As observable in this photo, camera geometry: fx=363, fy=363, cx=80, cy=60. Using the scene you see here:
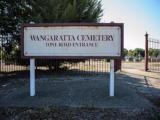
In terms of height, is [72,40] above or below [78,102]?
above

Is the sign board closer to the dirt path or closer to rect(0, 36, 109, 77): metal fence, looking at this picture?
the dirt path

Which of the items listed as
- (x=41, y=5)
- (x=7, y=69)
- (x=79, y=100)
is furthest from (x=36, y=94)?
(x=7, y=69)

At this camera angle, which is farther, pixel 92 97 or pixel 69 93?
pixel 69 93

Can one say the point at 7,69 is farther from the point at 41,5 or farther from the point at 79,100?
the point at 79,100

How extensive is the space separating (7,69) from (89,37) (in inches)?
394

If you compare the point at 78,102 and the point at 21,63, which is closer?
the point at 78,102

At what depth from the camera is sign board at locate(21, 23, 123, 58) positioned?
34.5 feet

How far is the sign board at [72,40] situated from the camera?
414 inches

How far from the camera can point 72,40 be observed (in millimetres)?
10656

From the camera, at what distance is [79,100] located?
386 inches

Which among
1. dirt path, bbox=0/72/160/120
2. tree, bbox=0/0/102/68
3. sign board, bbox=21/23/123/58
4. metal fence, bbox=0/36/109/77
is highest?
tree, bbox=0/0/102/68

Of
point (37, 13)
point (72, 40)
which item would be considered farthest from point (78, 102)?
point (37, 13)

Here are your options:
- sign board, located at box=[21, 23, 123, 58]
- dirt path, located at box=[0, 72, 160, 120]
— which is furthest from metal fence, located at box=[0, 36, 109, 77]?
sign board, located at box=[21, 23, 123, 58]

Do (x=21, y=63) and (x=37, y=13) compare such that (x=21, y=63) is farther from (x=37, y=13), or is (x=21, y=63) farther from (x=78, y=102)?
(x=78, y=102)
